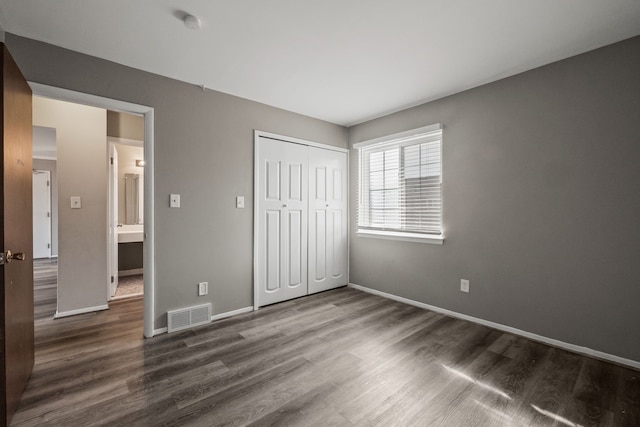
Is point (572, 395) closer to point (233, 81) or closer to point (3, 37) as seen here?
point (233, 81)

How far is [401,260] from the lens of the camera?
140 inches

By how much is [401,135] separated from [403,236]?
A: 1233mm

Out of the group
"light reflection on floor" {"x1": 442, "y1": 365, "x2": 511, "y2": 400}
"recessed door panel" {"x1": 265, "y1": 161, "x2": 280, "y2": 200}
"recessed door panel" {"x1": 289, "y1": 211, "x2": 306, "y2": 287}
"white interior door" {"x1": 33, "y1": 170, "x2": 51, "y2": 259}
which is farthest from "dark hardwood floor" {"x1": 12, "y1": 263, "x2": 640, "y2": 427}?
"white interior door" {"x1": 33, "y1": 170, "x2": 51, "y2": 259}

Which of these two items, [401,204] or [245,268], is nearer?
[245,268]

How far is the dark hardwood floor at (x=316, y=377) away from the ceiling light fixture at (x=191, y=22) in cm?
237

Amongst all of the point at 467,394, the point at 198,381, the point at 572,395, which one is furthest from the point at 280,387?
the point at 572,395

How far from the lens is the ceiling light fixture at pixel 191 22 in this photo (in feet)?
6.07

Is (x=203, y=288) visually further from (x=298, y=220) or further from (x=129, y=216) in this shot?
(x=129, y=216)

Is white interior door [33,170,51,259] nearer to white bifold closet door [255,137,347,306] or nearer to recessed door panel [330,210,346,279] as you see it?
white bifold closet door [255,137,347,306]

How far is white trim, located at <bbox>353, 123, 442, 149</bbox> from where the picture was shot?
10.4 feet

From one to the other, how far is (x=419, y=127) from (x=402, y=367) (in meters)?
2.52

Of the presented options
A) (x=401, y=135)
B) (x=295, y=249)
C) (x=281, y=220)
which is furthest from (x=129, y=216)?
(x=401, y=135)

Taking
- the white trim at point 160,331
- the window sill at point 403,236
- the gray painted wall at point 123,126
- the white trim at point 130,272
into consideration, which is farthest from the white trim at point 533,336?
the white trim at point 130,272

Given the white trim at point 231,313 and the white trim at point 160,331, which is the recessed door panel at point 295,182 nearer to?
the white trim at point 231,313
